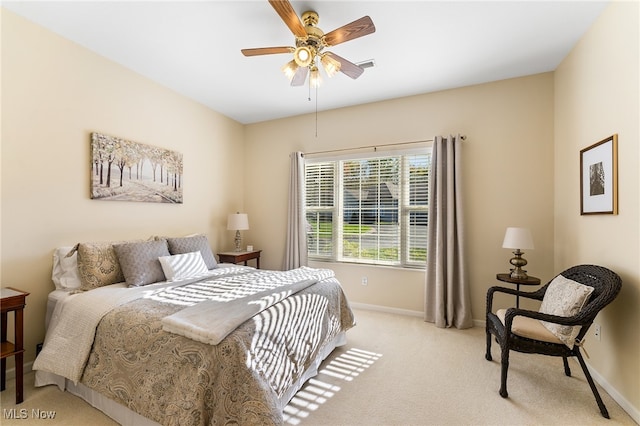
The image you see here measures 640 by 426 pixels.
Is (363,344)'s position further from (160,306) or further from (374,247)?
(160,306)

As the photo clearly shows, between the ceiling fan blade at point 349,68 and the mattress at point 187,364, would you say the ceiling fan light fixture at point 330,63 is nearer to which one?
the ceiling fan blade at point 349,68

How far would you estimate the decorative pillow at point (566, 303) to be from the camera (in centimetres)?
197

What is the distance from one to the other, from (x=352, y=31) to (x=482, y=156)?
2318 mm

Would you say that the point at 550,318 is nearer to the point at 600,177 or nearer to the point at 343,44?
the point at 600,177

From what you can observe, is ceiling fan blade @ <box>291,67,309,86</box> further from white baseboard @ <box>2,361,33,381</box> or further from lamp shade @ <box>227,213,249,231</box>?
white baseboard @ <box>2,361,33,381</box>

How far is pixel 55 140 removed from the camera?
8.23 feet

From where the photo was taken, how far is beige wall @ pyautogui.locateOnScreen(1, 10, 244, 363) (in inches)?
89.1

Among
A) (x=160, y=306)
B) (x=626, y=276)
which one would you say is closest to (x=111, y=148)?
(x=160, y=306)

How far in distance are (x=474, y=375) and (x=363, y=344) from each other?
3.28 ft

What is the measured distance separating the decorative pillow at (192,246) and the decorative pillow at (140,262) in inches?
10.2

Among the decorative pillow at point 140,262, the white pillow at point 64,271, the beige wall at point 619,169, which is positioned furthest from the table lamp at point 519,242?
the white pillow at point 64,271

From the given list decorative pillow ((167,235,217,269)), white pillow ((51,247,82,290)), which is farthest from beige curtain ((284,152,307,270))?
white pillow ((51,247,82,290))

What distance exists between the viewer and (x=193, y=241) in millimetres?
Result: 3281

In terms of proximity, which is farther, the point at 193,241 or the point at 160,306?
the point at 193,241
